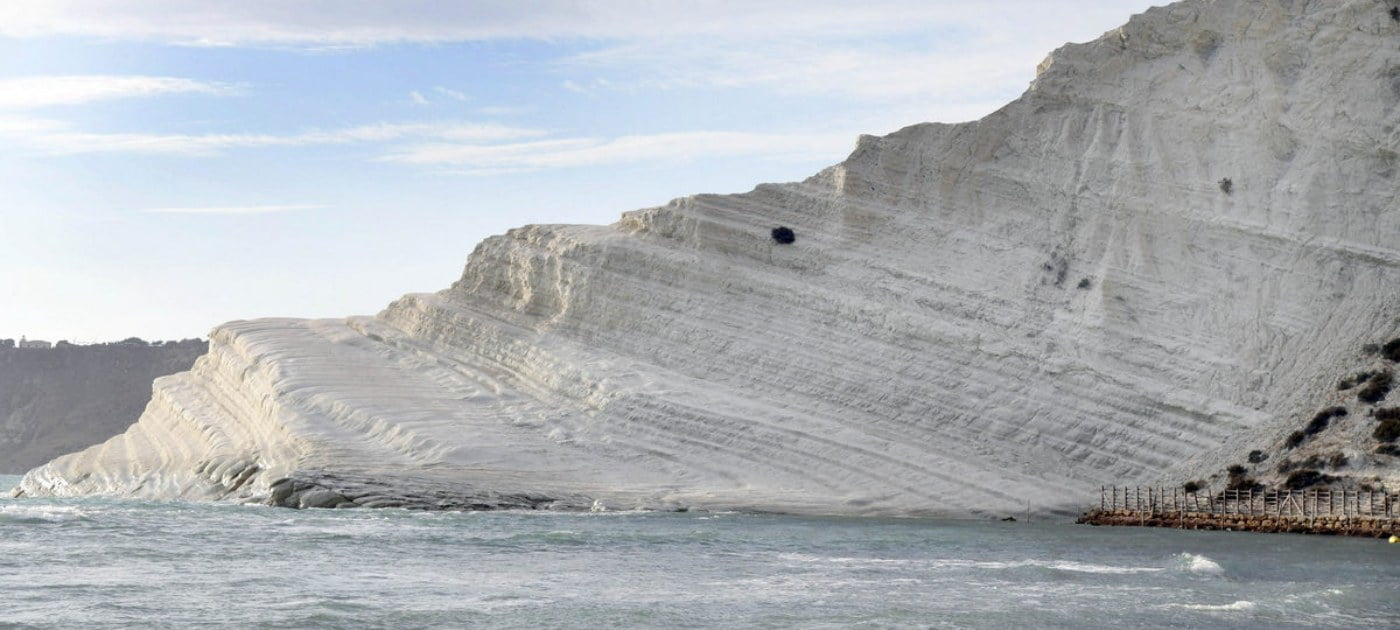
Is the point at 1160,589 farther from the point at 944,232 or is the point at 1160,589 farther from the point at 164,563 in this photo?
the point at 944,232

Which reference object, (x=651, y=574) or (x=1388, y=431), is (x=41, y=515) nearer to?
(x=651, y=574)

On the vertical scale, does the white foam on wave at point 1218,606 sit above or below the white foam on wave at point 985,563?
above

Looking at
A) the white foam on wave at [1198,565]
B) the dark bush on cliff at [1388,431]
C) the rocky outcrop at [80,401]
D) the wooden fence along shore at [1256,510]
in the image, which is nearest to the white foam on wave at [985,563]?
the white foam on wave at [1198,565]

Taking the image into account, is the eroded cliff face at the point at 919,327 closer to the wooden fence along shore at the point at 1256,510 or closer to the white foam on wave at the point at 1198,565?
the wooden fence along shore at the point at 1256,510

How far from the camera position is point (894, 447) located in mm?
50719

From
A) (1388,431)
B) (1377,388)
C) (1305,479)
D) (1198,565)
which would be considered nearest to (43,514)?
(1198,565)

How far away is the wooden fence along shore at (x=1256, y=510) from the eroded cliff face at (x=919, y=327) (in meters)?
1.13

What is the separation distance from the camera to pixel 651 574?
29.9 metres

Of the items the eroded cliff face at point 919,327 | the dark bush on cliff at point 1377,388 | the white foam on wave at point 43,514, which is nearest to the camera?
the white foam on wave at point 43,514

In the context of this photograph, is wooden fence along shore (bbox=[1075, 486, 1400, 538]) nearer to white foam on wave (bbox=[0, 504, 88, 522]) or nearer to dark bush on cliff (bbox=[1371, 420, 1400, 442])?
dark bush on cliff (bbox=[1371, 420, 1400, 442])

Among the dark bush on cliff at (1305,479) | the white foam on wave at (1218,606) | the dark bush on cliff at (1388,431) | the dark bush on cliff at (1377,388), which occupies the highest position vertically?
the dark bush on cliff at (1377,388)

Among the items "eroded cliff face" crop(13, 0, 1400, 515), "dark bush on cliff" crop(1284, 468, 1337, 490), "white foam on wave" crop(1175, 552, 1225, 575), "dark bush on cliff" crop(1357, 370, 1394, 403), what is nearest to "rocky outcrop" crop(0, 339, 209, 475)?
"eroded cliff face" crop(13, 0, 1400, 515)

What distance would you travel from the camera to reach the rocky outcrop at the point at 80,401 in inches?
7397

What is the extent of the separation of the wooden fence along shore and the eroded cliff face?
1126 mm
